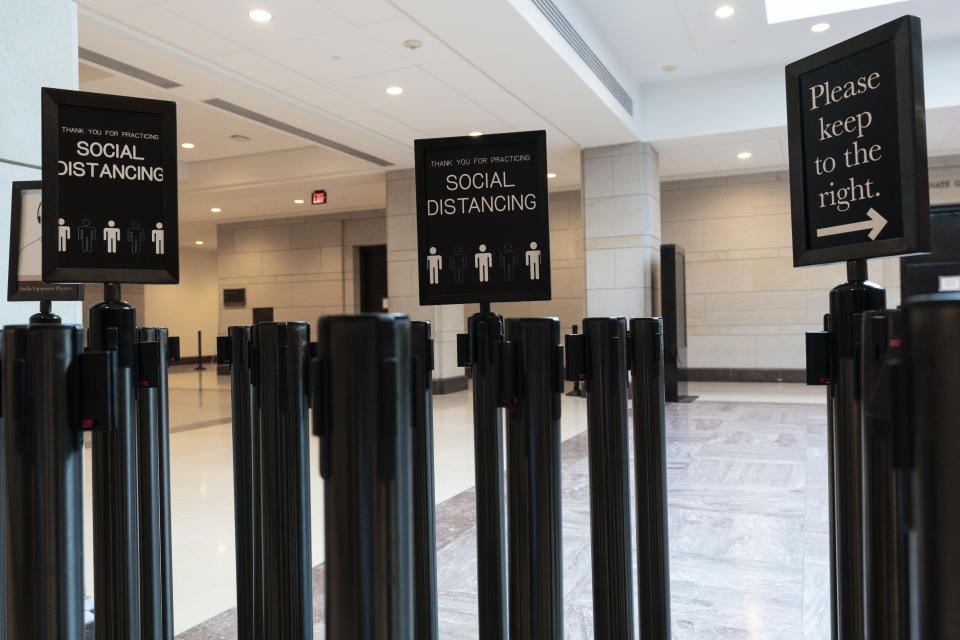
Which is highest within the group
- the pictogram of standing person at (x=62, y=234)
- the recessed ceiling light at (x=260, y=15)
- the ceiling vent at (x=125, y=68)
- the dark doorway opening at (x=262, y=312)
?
the ceiling vent at (x=125, y=68)

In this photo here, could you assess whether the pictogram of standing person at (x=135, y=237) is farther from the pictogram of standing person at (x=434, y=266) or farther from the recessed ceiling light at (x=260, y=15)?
the recessed ceiling light at (x=260, y=15)

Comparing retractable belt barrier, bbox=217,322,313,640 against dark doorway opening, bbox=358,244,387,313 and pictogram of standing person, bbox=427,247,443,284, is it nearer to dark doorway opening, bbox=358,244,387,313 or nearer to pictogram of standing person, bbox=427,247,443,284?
pictogram of standing person, bbox=427,247,443,284

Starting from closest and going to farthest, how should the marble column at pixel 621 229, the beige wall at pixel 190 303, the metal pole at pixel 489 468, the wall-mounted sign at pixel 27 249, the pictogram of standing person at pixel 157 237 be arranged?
the metal pole at pixel 489 468 → the pictogram of standing person at pixel 157 237 → the wall-mounted sign at pixel 27 249 → the marble column at pixel 621 229 → the beige wall at pixel 190 303

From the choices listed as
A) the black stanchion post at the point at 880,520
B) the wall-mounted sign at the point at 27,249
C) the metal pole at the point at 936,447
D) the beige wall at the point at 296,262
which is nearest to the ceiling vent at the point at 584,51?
the wall-mounted sign at the point at 27,249

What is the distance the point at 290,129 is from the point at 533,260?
738cm

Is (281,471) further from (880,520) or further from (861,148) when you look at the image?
(861,148)

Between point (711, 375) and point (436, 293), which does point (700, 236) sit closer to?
point (711, 375)

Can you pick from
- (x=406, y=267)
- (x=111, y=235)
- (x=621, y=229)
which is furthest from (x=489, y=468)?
(x=406, y=267)

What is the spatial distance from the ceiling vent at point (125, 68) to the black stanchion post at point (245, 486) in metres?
5.20

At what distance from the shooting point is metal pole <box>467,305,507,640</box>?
1493 mm

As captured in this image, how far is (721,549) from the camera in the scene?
10.3ft

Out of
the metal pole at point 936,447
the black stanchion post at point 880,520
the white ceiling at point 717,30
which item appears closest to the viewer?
the metal pole at point 936,447

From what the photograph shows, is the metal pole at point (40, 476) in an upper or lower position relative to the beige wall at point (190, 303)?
lower

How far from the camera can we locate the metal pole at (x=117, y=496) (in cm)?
139
